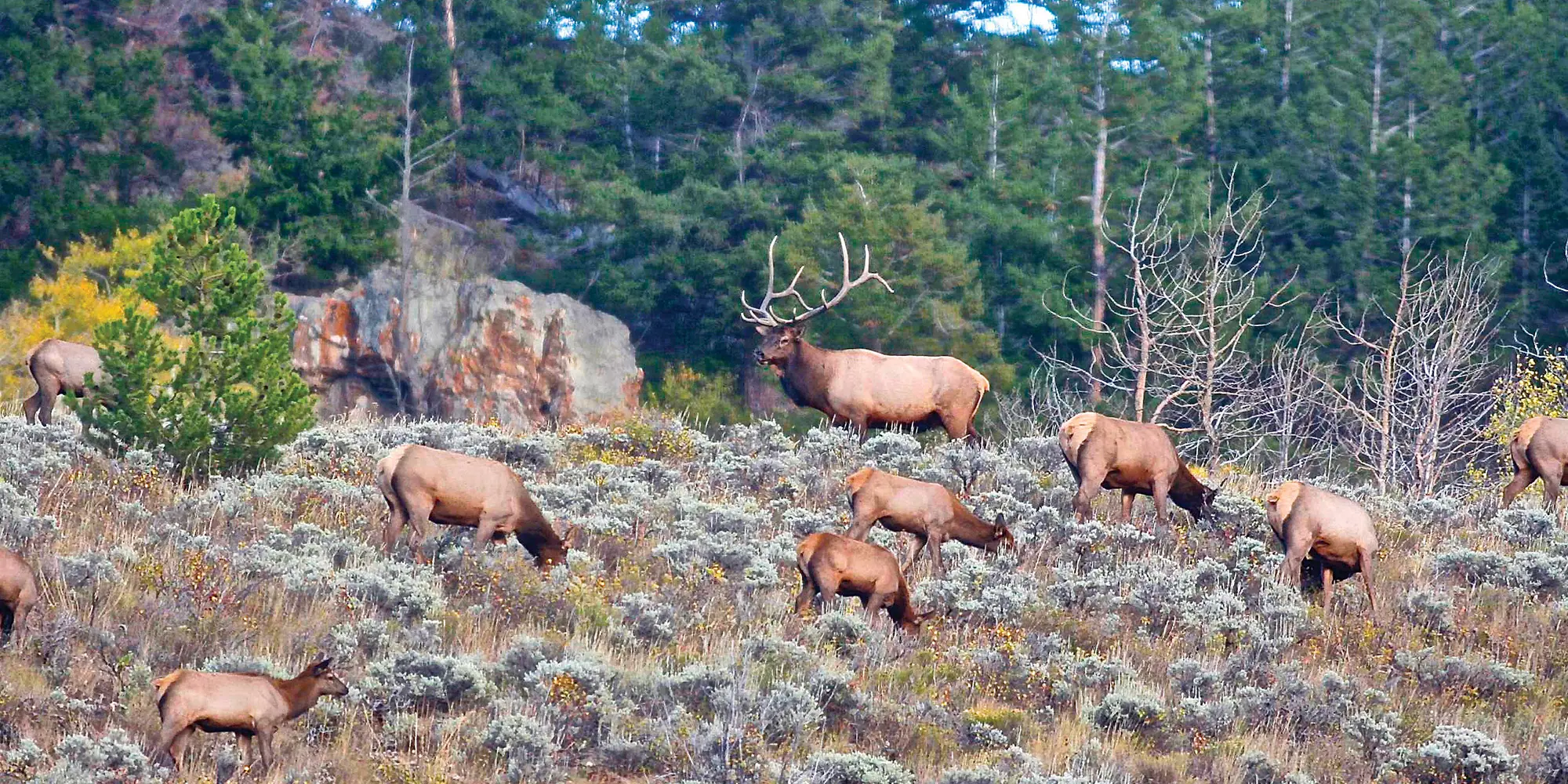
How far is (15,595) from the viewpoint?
351 inches

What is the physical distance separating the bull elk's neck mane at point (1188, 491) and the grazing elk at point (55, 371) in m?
9.36

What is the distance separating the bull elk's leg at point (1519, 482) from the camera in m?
15.6

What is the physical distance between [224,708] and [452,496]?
3489 mm

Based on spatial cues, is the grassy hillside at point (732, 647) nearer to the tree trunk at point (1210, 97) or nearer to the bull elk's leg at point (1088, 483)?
the bull elk's leg at point (1088, 483)

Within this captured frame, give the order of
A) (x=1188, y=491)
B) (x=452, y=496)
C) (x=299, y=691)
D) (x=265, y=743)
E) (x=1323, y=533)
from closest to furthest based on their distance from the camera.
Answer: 1. (x=265, y=743)
2. (x=299, y=691)
3. (x=452, y=496)
4. (x=1323, y=533)
5. (x=1188, y=491)

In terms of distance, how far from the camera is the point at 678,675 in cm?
938

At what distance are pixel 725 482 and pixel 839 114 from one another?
102ft

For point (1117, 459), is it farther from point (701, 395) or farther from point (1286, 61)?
point (1286, 61)

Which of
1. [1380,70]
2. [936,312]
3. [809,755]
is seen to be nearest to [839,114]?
[936,312]

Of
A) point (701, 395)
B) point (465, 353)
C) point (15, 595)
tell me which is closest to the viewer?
point (15, 595)

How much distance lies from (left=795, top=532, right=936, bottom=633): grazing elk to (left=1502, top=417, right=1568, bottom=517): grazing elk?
7439 millimetres

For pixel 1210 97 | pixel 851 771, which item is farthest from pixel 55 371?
pixel 1210 97

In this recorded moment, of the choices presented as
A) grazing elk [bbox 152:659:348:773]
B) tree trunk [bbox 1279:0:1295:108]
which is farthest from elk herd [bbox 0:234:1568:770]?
tree trunk [bbox 1279:0:1295:108]

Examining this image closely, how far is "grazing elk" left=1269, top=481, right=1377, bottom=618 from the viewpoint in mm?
12008
